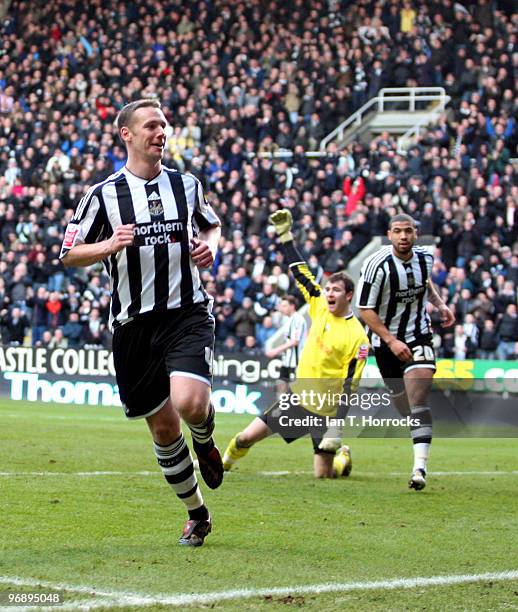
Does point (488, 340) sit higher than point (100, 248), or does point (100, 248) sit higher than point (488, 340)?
point (100, 248)

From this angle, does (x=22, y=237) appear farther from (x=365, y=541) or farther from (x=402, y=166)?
(x=365, y=541)

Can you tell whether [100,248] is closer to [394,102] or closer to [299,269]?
[299,269]

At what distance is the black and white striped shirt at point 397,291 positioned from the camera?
1019 cm

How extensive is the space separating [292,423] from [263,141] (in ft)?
57.6

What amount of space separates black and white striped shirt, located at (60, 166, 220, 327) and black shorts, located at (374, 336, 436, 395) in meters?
3.82

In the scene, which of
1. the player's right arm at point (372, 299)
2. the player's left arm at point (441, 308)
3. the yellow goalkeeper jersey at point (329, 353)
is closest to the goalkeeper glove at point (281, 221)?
the yellow goalkeeper jersey at point (329, 353)

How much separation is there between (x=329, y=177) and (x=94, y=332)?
19.0 ft

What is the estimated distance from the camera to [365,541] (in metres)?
6.83

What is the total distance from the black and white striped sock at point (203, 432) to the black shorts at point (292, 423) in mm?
3509

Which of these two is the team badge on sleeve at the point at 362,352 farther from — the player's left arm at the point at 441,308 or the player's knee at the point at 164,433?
the player's knee at the point at 164,433

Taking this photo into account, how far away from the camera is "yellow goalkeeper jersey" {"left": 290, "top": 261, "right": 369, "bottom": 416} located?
1055 centimetres

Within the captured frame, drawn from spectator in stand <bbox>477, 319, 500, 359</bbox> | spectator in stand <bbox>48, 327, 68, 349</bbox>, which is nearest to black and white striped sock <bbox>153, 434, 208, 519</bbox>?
spectator in stand <bbox>477, 319, 500, 359</bbox>

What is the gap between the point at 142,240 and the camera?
6508mm

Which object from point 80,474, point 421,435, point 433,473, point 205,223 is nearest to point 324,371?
point 421,435
